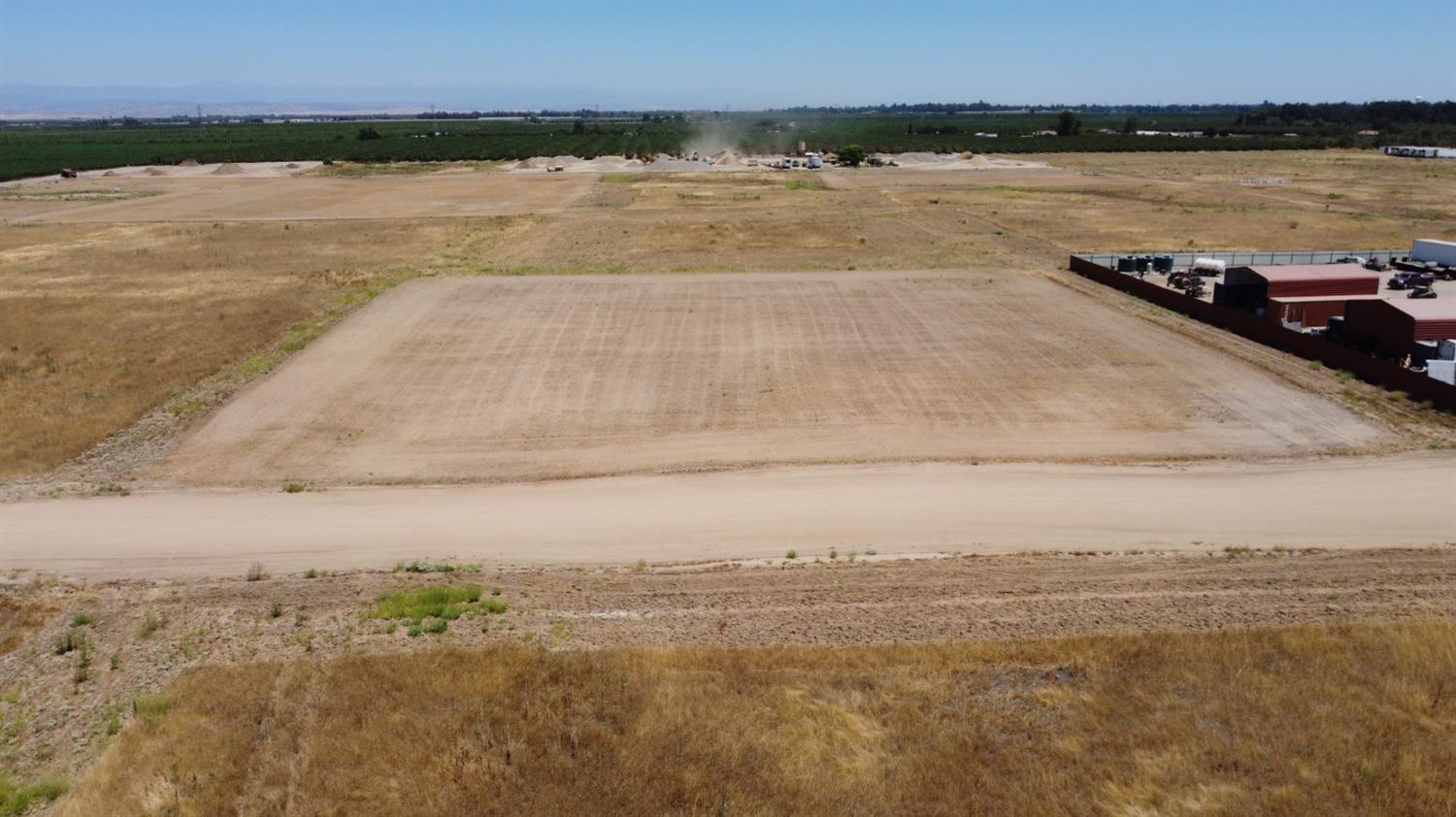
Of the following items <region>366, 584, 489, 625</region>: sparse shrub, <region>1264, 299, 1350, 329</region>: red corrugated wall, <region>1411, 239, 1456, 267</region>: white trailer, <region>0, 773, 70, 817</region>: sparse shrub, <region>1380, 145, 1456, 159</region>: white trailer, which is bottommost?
<region>0, 773, 70, 817</region>: sparse shrub

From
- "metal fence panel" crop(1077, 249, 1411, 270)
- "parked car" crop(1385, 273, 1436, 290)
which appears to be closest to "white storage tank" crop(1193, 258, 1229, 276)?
"metal fence panel" crop(1077, 249, 1411, 270)

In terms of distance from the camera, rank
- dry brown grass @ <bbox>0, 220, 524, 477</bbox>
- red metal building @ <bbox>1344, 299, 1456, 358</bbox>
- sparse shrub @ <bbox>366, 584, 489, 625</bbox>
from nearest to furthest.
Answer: sparse shrub @ <bbox>366, 584, 489, 625</bbox>
dry brown grass @ <bbox>0, 220, 524, 477</bbox>
red metal building @ <bbox>1344, 299, 1456, 358</bbox>

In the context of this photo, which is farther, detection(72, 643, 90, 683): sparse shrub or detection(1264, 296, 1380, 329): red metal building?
detection(1264, 296, 1380, 329): red metal building

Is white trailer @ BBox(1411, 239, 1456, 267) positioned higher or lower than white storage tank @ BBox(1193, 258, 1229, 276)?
higher

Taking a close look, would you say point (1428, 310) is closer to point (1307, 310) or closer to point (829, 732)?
point (1307, 310)

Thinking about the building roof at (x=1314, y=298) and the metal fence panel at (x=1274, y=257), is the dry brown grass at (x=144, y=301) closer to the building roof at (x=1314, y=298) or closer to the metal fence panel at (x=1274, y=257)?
the metal fence panel at (x=1274, y=257)

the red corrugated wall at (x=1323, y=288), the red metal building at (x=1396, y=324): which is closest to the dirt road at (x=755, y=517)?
the red metal building at (x=1396, y=324)

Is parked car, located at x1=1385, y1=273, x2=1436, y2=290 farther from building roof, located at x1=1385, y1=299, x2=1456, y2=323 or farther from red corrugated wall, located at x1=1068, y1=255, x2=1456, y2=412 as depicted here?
building roof, located at x1=1385, y1=299, x2=1456, y2=323
